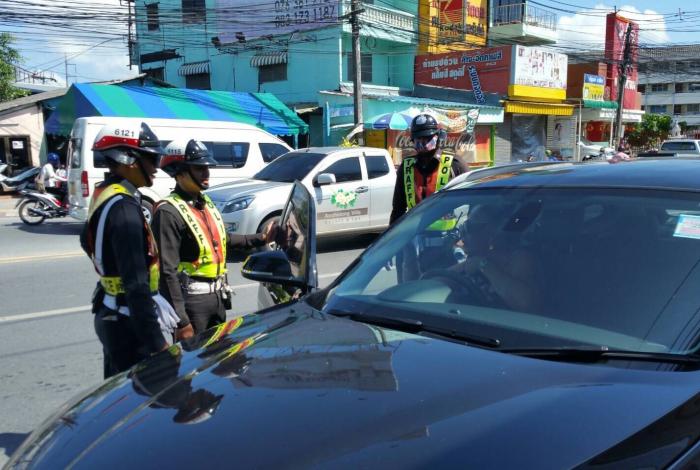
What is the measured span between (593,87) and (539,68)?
255 inches

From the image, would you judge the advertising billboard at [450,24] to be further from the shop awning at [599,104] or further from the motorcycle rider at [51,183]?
the motorcycle rider at [51,183]

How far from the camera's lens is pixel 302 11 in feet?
79.6

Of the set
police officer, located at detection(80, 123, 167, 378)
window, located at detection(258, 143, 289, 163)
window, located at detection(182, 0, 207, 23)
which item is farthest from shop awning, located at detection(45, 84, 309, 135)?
police officer, located at detection(80, 123, 167, 378)

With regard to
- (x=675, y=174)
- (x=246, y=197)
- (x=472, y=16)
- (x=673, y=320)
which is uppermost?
(x=472, y=16)

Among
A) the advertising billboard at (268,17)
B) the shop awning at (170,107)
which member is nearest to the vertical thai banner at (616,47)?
the advertising billboard at (268,17)

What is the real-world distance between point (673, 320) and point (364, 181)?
873 cm

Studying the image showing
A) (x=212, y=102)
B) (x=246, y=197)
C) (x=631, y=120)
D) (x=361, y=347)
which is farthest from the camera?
(x=631, y=120)

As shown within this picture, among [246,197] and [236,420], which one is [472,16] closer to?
[246,197]

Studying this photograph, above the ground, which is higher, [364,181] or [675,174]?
[675,174]

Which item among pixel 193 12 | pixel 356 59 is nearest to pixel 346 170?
pixel 356 59

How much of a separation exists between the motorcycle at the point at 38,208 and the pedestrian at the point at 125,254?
11420 mm

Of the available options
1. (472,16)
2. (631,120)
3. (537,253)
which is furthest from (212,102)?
(631,120)

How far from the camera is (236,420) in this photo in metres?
1.63

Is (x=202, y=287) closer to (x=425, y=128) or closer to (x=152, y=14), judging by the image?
(x=425, y=128)
